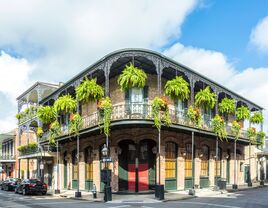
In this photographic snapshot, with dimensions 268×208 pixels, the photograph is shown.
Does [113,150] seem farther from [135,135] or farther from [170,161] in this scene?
[170,161]

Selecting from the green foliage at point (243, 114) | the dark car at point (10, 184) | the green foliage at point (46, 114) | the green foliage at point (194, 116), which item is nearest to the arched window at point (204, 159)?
the green foliage at point (194, 116)

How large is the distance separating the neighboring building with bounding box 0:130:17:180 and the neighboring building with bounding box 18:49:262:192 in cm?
2337

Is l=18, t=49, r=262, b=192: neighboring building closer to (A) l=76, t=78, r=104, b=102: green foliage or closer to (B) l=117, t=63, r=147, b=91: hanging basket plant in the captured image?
(A) l=76, t=78, r=104, b=102: green foliage

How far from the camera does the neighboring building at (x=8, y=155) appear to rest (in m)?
51.3

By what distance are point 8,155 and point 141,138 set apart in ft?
118

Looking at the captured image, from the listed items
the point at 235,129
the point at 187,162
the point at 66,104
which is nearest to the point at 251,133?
the point at 235,129

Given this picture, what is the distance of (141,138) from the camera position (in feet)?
77.0

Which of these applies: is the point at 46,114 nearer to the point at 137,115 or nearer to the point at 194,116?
the point at 137,115

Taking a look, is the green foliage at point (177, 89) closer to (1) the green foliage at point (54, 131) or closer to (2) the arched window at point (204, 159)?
(2) the arched window at point (204, 159)

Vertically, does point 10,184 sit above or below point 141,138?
below

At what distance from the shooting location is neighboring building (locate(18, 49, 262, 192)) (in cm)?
2270

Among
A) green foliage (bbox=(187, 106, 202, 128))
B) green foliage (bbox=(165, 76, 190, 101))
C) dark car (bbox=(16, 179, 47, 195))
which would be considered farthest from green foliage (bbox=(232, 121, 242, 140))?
dark car (bbox=(16, 179, 47, 195))

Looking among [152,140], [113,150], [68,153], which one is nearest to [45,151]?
[68,153]

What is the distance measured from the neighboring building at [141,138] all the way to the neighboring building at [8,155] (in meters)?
23.4
